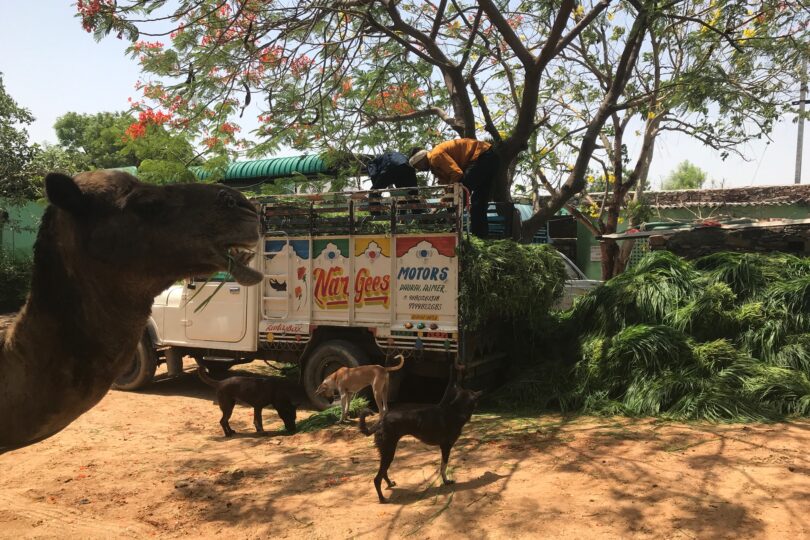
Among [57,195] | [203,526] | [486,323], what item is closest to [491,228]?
[486,323]

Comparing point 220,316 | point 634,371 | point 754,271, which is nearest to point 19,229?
point 220,316

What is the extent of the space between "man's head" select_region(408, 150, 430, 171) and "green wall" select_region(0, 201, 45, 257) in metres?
9.57

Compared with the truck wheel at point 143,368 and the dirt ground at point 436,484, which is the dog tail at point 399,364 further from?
the truck wheel at point 143,368

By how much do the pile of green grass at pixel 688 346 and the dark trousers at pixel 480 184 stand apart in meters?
1.72

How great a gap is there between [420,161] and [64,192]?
636 cm

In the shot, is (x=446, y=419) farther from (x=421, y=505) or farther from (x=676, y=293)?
(x=676, y=293)

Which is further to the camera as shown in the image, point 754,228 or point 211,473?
point 754,228

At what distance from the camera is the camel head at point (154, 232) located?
2.07 metres

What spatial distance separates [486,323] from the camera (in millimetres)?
7387

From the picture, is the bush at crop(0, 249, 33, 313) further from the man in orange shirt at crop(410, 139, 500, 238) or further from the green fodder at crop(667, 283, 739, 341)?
the green fodder at crop(667, 283, 739, 341)

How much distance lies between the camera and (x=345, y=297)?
297 inches

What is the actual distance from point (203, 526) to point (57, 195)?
3094 mm

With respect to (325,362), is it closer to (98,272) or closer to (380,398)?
(380,398)

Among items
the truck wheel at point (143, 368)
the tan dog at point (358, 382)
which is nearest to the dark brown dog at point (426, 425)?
the tan dog at point (358, 382)
